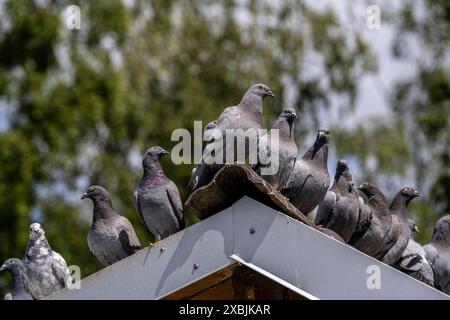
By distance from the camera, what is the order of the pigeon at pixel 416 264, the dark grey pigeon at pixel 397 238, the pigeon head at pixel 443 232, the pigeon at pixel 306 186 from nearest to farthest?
the pigeon at pixel 306 186
the pigeon at pixel 416 264
the dark grey pigeon at pixel 397 238
the pigeon head at pixel 443 232

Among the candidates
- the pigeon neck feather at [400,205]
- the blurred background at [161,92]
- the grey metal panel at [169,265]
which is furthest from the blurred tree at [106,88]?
the grey metal panel at [169,265]

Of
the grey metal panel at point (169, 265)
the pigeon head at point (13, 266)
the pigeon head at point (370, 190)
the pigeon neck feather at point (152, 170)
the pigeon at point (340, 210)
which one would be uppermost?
the pigeon neck feather at point (152, 170)

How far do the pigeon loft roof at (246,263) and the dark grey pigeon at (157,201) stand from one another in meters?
2.65

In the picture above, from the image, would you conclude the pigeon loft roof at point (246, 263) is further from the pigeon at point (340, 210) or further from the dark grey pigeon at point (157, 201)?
the dark grey pigeon at point (157, 201)

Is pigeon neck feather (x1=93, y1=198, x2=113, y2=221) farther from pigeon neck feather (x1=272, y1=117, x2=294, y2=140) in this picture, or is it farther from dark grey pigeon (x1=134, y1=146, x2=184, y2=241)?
pigeon neck feather (x1=272, y1=117, x2=294, y2=140)

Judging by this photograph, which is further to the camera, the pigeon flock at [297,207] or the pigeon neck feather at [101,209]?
the pigeon neck feather at [101,209]

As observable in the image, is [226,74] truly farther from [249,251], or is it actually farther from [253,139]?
[249,251]

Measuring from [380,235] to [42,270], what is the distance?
131 inches

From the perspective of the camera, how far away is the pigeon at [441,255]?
1271cm

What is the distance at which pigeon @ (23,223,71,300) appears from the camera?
1186 centimetres
